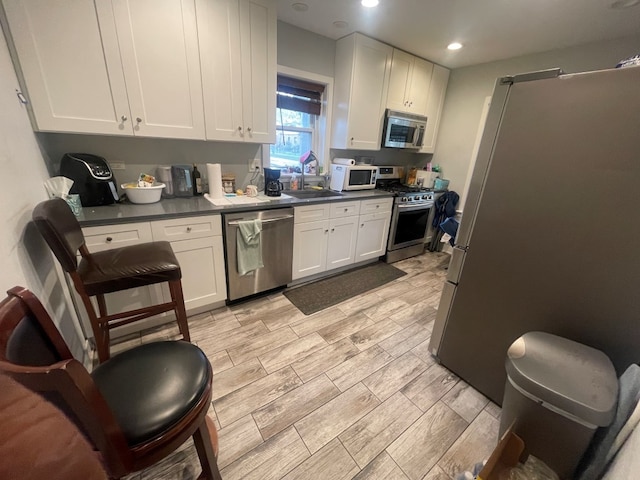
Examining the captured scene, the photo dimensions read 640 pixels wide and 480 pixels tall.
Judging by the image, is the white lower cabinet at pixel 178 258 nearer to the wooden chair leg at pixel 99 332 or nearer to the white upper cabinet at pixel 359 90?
the wooden chair leg at pixel 99 332

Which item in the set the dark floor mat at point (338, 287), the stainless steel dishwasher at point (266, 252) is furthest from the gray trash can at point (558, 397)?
the stainless steel dishwasher at point (266, 252)

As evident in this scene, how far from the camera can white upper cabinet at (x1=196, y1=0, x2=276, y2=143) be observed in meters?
1.92

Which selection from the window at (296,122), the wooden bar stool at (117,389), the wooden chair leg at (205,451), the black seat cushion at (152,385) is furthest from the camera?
the window at (296,122)

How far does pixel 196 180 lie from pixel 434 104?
10.8 feet

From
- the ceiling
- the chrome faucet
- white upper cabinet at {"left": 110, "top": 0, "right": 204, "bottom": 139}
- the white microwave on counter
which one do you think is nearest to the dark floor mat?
the white microwave on counter

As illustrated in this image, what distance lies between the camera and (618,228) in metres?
1.09

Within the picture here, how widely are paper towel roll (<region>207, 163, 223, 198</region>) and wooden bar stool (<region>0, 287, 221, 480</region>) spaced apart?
5.09ft

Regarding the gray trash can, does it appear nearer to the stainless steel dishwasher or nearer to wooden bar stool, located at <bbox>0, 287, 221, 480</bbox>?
wooden bar stool, located at <bbox>0, 287, 221, 480</bbox>

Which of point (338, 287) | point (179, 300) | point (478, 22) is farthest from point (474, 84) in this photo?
point (179, 300)

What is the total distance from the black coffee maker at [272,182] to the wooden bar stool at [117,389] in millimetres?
1727

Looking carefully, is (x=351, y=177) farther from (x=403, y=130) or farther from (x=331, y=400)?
(x=331, y=400)

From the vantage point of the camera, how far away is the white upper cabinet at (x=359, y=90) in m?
2.76

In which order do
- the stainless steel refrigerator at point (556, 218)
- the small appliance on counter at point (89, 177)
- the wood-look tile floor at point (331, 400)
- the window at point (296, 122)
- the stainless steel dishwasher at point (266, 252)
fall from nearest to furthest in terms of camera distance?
the stainless steel refrigerator at point (556, 218), the wood-look tile floor at point (331, 400), the small appliance on counter at point (89, 177), the stainless steel dishwasher at point (266, 252), the window at point (296, 122)

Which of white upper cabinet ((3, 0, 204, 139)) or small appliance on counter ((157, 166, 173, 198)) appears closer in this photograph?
white upper cabinet ((3, 0, 204, 139))
